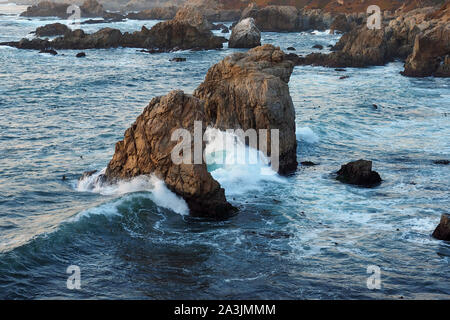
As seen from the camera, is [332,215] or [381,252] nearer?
[381,252]

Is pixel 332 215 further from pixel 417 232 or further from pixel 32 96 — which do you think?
pixel 32 96

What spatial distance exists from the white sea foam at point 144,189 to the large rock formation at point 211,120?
21 cm

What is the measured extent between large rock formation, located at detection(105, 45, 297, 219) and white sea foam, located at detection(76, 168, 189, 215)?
21 centimetres

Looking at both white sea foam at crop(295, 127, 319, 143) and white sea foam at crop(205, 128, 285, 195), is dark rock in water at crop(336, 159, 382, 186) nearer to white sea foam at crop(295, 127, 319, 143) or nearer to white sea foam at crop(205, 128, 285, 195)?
white sea foam at crop(205, 128, 285, 195)

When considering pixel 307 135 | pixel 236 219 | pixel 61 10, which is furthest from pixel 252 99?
pixel 61 10

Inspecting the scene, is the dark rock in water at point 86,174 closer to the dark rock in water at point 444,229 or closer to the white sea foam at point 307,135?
the white sea foam at point 307,135

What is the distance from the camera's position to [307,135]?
3069cm

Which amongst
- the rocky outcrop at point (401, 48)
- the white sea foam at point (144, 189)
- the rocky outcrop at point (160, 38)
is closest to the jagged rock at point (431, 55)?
the rocky outcrop at point (401, 48)

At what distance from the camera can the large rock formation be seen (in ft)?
61.1

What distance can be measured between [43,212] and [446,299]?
12698 millimetres

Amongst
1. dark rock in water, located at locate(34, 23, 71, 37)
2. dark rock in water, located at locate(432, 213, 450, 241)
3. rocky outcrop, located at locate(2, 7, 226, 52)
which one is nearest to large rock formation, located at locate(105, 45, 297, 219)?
dark rock in water, located at locate(432, 213, 450, 241)

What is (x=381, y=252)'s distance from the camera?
53.9 ft

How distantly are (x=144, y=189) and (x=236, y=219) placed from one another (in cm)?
340

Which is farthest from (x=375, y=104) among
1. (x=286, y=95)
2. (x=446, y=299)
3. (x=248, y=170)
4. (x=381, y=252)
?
(x=446, y=299)
